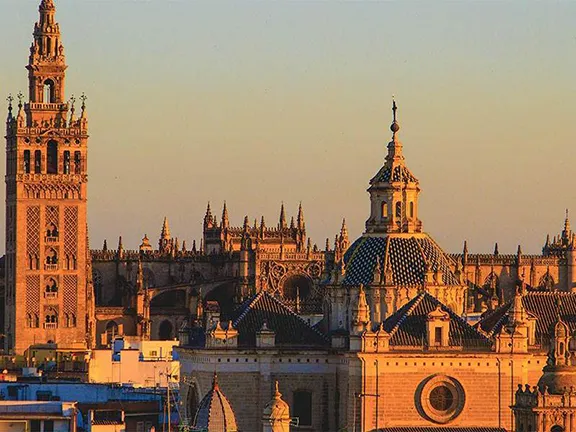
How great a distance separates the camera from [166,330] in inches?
7101

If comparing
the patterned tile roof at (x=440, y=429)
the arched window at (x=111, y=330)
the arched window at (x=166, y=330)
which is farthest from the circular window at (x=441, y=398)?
the arched window at (x=166, y=330)

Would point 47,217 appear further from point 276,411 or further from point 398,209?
point 276,411

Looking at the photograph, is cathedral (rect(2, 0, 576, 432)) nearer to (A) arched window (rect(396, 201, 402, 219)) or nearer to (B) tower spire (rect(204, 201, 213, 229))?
(A) arched window (rect(396, 201, 402, 219))

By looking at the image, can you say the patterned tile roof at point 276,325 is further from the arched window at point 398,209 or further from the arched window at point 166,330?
the arched window at point 166,330

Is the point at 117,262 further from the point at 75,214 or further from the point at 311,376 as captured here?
the point at 311,376

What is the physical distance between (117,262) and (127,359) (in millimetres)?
38432

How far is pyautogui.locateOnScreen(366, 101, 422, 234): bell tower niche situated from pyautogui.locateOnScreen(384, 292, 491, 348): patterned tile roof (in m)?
5.24

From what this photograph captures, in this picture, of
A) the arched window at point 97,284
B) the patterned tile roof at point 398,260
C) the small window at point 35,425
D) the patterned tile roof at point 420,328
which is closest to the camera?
the small window at point 35,425

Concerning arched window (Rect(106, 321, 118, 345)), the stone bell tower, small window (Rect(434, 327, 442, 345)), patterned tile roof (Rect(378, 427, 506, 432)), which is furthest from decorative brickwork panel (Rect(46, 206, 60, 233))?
patterned tile roof (Rect(378, 427, 506, 432))

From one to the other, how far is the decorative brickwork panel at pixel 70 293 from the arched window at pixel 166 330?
10.6m

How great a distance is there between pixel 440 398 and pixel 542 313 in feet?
33.9

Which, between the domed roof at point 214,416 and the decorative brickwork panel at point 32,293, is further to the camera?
the decorative brickwork panel at point 32,293

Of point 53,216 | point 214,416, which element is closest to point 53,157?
point 53,216

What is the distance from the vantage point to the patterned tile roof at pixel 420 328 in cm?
10288
